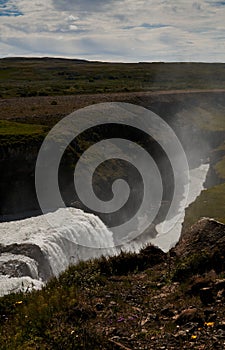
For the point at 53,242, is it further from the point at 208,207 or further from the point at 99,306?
the point at 99,306

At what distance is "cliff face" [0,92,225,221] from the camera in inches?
1618

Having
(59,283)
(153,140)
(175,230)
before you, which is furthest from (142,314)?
(153,140)

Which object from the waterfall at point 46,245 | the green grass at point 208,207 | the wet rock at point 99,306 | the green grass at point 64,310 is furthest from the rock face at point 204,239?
the green grass at point 208,207

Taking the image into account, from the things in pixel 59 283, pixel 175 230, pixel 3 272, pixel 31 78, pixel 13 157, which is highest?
pixel 31 78

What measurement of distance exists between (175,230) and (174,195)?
15.5 m

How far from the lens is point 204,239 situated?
13.6m

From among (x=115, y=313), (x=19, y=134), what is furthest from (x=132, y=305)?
(x=19, y=134)

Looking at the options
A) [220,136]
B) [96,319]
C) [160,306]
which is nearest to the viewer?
[96,319]

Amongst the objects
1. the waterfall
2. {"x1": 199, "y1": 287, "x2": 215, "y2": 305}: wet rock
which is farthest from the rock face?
the waterfall

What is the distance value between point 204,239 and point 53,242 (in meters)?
16.5

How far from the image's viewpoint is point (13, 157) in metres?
43.0

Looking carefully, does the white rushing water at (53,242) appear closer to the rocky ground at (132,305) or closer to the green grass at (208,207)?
the green grass at (208,207)

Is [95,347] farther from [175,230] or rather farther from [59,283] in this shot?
[175,230]

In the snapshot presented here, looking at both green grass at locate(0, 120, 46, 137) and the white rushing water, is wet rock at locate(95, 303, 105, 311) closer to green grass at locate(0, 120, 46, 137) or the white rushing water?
the white rushing water
